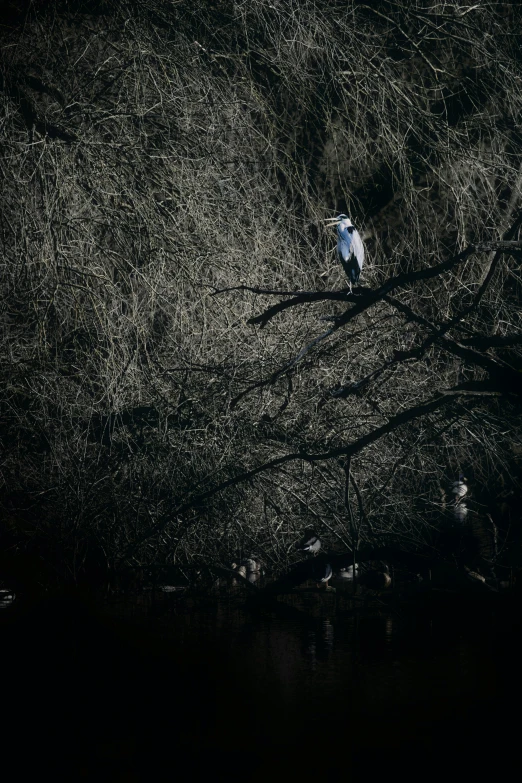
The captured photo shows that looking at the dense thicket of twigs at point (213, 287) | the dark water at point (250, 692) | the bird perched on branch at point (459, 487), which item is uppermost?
the dense thicket of twigs at point (213, 287)

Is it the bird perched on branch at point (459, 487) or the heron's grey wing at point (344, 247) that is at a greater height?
the heron's grey wing at point (344, 247)

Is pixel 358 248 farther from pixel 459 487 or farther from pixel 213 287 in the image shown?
pixel 459 487

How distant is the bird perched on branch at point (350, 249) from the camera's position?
5660 millimetres

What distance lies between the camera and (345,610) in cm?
534

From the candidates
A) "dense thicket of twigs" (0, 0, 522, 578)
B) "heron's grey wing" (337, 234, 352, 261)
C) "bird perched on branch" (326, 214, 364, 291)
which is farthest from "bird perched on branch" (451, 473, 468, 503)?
"heron's grey wing" (337, 234, 352, 261)

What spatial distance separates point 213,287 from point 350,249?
37.7 inches

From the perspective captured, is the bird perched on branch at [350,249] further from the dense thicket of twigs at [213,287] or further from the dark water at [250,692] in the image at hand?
the dark water at [250,692]

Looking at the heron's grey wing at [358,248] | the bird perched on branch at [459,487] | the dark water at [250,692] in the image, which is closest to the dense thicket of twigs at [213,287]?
the bird perched on branch at [459,487]

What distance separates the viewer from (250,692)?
3.93 m

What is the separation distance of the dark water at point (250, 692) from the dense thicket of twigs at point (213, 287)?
594mm

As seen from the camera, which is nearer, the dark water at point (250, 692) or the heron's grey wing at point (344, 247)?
the dark water at point (250, 692)

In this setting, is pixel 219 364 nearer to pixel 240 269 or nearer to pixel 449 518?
pixel 240 269

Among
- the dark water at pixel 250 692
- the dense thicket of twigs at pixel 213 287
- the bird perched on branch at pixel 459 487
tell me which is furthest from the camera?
the bird perched on branch at pixel 459 487

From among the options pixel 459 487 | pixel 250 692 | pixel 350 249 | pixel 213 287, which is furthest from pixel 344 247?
pixel 250 692
